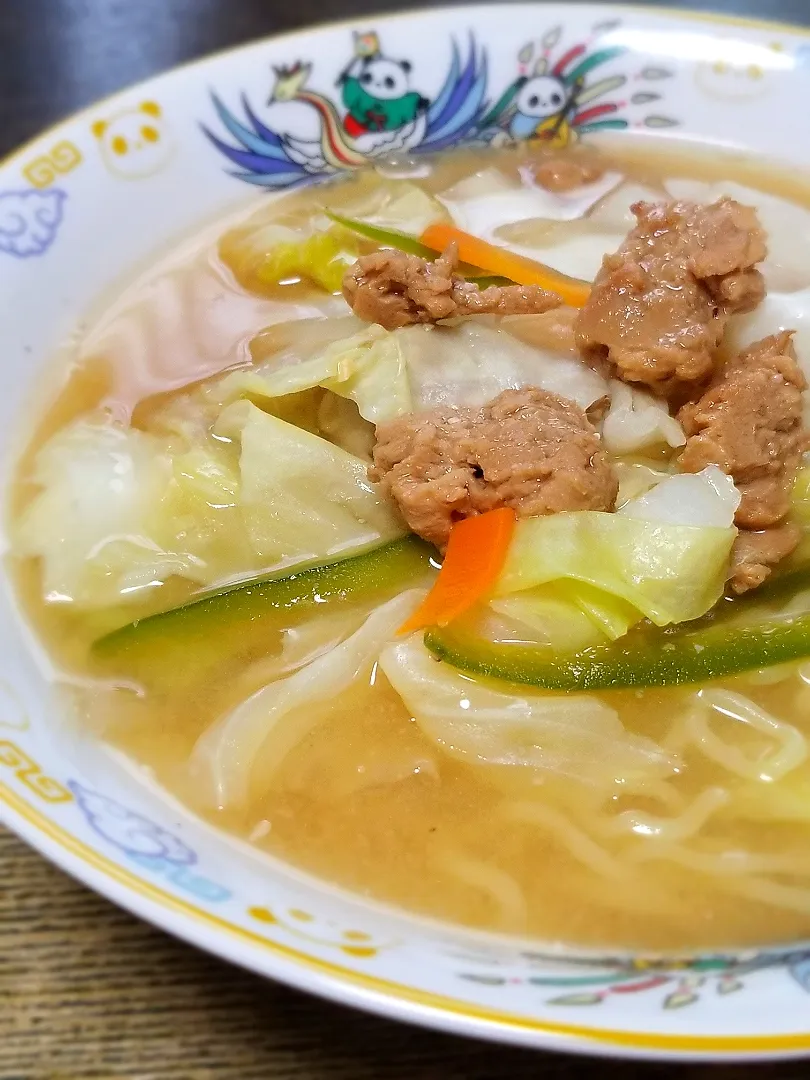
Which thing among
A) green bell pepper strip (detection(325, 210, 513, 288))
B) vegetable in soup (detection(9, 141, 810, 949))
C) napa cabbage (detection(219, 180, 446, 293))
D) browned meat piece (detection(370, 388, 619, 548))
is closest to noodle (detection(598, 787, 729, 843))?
vegetable in soup (detection(9, 141, 810, 949))

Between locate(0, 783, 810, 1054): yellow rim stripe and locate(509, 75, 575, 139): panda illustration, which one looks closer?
locate(0, 783, 810, 1054): yellow rim stripe

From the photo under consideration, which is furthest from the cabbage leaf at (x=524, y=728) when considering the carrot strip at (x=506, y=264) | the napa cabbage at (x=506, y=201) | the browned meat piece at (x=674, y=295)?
the napa cabbage at (x=506, y=201)

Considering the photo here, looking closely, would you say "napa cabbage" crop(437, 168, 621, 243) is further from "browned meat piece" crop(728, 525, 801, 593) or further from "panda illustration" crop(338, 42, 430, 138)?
"browned meat piece" crop(728, 525, 801, 593)

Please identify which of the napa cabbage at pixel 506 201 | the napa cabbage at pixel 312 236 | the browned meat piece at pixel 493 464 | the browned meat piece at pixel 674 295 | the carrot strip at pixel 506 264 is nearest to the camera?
the browned meat piece at pixel 493 464

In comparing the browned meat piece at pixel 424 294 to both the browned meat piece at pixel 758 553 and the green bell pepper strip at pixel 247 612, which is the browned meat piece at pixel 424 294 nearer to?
the green bell pepper strip at pixel 247 612

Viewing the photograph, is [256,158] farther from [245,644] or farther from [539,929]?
[539,929]

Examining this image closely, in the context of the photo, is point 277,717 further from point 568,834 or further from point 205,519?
point 568,834

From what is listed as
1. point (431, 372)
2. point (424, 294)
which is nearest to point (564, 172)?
point (424, 294)
